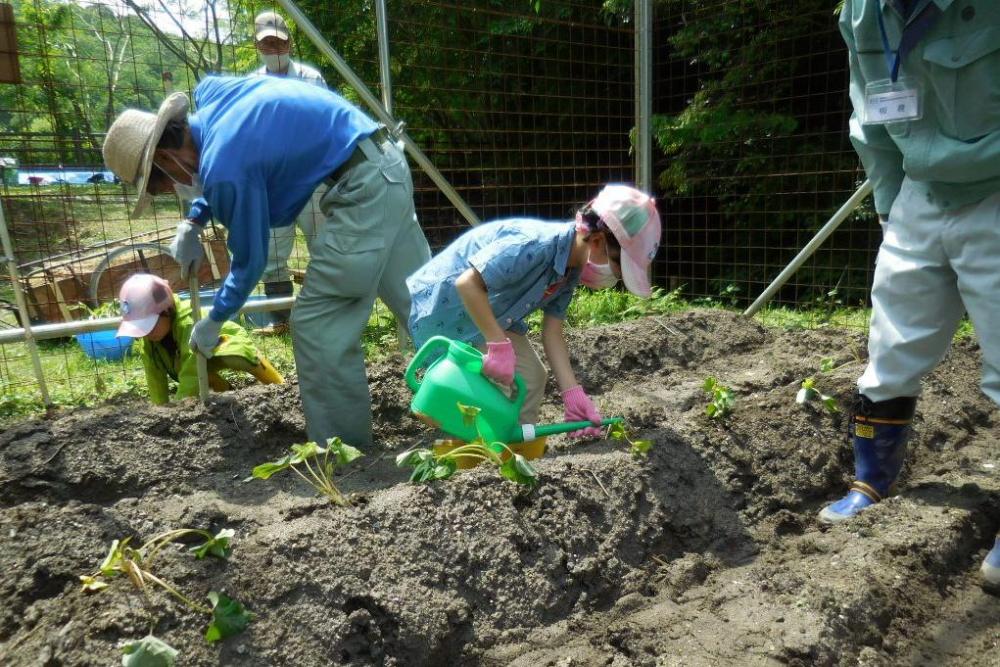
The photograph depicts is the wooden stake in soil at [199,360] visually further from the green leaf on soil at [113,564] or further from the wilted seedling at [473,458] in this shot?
the green leaf on soil at [113,564]

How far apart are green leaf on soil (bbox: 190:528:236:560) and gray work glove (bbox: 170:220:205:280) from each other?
160cm

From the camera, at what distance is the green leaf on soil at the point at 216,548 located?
1.85m

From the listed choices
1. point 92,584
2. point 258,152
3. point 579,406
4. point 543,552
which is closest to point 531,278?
point 579,406

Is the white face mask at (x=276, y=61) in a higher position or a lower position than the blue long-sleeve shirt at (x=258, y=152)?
higher

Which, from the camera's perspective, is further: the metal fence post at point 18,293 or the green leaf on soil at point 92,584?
the metal fence post at point 18,293

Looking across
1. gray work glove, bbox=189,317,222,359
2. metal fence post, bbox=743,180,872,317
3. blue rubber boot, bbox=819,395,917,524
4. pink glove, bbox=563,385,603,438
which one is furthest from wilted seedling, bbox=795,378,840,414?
gray work glove, bbox=189,317,222,359

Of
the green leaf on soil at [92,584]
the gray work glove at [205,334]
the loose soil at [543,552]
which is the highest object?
the gray work glove at [205,334]

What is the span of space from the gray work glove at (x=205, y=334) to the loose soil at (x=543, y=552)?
13.7 inches

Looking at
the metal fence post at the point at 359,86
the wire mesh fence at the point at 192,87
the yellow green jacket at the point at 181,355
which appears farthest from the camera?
the wire mesh fence at the point at 192,87

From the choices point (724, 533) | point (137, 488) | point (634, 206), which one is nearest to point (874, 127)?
point (634, 206)

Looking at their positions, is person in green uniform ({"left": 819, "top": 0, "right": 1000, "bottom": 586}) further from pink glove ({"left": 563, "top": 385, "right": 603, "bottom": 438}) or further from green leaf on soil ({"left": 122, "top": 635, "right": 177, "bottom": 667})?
green leaf on soil ({"left": 122, "top": 635, "right": 177, "bottom": 667})

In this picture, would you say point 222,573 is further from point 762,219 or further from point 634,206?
point 762,219

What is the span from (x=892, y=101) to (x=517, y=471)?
150 centimetres

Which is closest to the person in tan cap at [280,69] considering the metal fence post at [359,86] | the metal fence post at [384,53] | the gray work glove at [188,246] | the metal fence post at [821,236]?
the metal fence post at [359,86]
